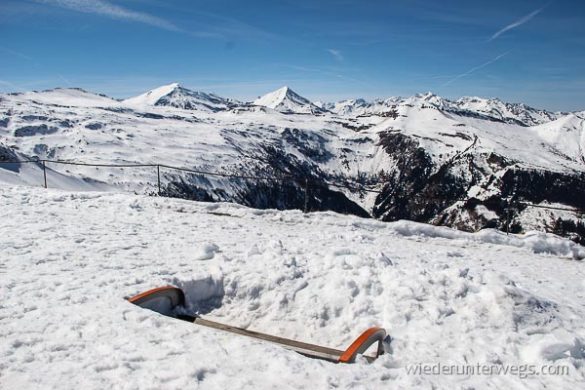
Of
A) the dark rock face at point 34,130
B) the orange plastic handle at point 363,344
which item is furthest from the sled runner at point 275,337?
the dark rock face at point 34,130

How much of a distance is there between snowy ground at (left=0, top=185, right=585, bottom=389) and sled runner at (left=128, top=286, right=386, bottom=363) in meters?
0.31

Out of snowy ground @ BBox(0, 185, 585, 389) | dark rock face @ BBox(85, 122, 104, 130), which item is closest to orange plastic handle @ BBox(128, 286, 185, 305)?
snowy ground @ BBox(0, 185, 585, 389)

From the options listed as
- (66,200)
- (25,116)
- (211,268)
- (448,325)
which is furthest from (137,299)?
(25,116)

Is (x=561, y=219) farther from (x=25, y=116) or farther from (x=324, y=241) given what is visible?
(x=25, y=116)

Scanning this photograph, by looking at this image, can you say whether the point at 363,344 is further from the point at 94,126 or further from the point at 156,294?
the point at 94,126

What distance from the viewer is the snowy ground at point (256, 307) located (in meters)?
5.34

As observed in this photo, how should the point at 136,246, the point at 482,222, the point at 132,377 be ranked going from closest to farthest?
the point at 132,377 < the point at 136,246 < the point at 482,222

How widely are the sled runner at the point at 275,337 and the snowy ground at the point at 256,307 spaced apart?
31 cm

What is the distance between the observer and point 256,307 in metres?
8.27

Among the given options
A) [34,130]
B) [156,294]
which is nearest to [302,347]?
[156,294]

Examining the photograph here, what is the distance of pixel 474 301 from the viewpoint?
7484 mm

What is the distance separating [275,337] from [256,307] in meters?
1.54

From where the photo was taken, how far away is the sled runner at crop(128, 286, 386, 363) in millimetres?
6160

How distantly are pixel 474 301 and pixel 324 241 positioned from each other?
6.00 m
